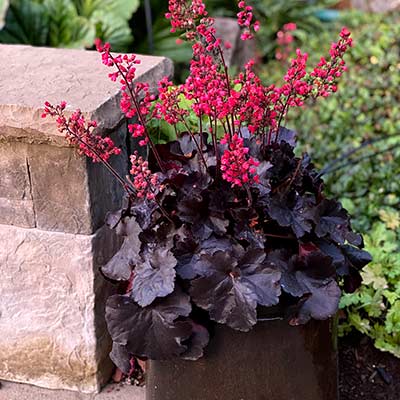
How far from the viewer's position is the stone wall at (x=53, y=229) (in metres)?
1.97

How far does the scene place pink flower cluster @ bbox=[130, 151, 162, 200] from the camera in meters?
1.66

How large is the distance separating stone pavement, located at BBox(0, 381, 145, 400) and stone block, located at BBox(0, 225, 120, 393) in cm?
2

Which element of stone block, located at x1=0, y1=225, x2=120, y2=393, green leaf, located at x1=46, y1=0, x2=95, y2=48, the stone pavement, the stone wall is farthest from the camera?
green leaf, located at x1=46, y1=0, x2=95, y2=48

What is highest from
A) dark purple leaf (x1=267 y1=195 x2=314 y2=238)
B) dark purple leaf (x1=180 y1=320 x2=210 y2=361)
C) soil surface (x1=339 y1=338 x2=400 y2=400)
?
dark purple leaf (x1=267 y1=195 x2=314 y2=238)

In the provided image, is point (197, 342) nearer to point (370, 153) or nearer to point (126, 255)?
point (126, 255)

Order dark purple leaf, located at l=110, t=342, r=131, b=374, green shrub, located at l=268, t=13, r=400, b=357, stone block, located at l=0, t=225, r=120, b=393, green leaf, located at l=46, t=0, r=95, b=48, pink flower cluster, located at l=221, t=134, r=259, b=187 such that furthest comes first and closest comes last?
1. green leaf, located at l=46, t=0, r=95, b=48
2. green shrub, located at l=268, t=13, r=400, b=357
3. stone block, located at l=0, t=225, r=120, b=393
4. dark purple leaf, located at l=110, t=342, r=131, b=374
5. pink flower cluster, located at l=221, t=134, r=259, b=187

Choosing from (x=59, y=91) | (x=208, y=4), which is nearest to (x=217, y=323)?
(x=59, y=91)

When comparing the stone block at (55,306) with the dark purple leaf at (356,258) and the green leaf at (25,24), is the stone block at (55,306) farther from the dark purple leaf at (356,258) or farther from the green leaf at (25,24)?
the green leaf at (25,24)

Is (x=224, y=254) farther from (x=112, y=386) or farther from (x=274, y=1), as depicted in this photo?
(x=274, y=1)

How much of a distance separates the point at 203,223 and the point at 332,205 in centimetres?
34

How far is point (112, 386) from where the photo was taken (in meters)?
2.28

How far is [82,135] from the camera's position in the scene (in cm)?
173

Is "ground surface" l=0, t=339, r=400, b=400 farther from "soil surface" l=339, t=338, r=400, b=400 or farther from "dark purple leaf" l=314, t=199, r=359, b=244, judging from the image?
"dark purple leaf" l=314, t=199, r=359, b=244

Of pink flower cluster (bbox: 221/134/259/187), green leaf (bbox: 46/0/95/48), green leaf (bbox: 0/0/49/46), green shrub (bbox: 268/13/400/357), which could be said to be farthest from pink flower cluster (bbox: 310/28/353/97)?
green leaf (bbox: 0/0/49/46)
